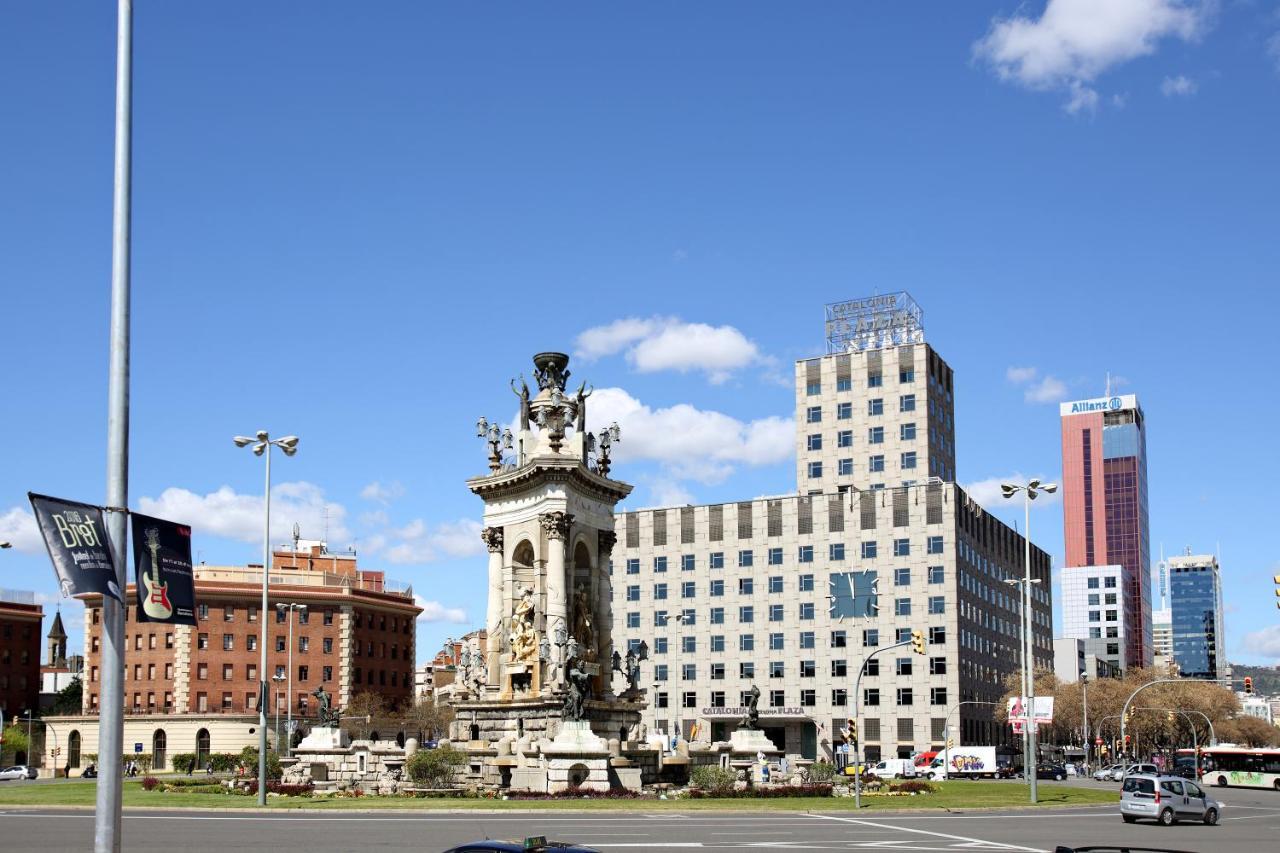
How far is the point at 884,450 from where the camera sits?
12112 centimetres

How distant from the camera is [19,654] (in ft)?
420

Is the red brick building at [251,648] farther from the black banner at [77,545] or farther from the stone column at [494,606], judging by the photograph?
the black banner at [77,545]

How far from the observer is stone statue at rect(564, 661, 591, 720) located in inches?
1841

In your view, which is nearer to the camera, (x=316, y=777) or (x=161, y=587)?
(x=161, y=587)

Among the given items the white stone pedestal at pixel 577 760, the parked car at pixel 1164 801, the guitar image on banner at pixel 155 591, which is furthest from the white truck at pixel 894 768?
the guitar image on banner at pixel 155 591

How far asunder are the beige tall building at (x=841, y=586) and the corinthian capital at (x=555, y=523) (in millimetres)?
49946

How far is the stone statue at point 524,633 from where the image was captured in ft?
172

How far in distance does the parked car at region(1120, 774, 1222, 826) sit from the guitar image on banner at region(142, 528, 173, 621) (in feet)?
112

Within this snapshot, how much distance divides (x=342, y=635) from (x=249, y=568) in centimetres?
1075

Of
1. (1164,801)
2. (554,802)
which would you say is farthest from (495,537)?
(1164,801)

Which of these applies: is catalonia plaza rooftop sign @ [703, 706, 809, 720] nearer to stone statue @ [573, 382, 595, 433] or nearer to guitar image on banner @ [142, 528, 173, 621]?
stone statue @ [573, 382, 595, 433]

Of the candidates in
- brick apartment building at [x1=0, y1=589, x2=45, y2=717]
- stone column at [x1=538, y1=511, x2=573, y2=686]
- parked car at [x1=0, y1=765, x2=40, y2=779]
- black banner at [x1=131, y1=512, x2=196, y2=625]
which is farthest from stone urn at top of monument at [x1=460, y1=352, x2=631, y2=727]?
brick apartment building at [x1=0, y1=589, x2=45, y2=717]

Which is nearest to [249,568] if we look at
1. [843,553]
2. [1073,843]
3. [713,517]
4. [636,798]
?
[713,517]

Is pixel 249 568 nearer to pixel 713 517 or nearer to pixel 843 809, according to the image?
pixel 713 517
